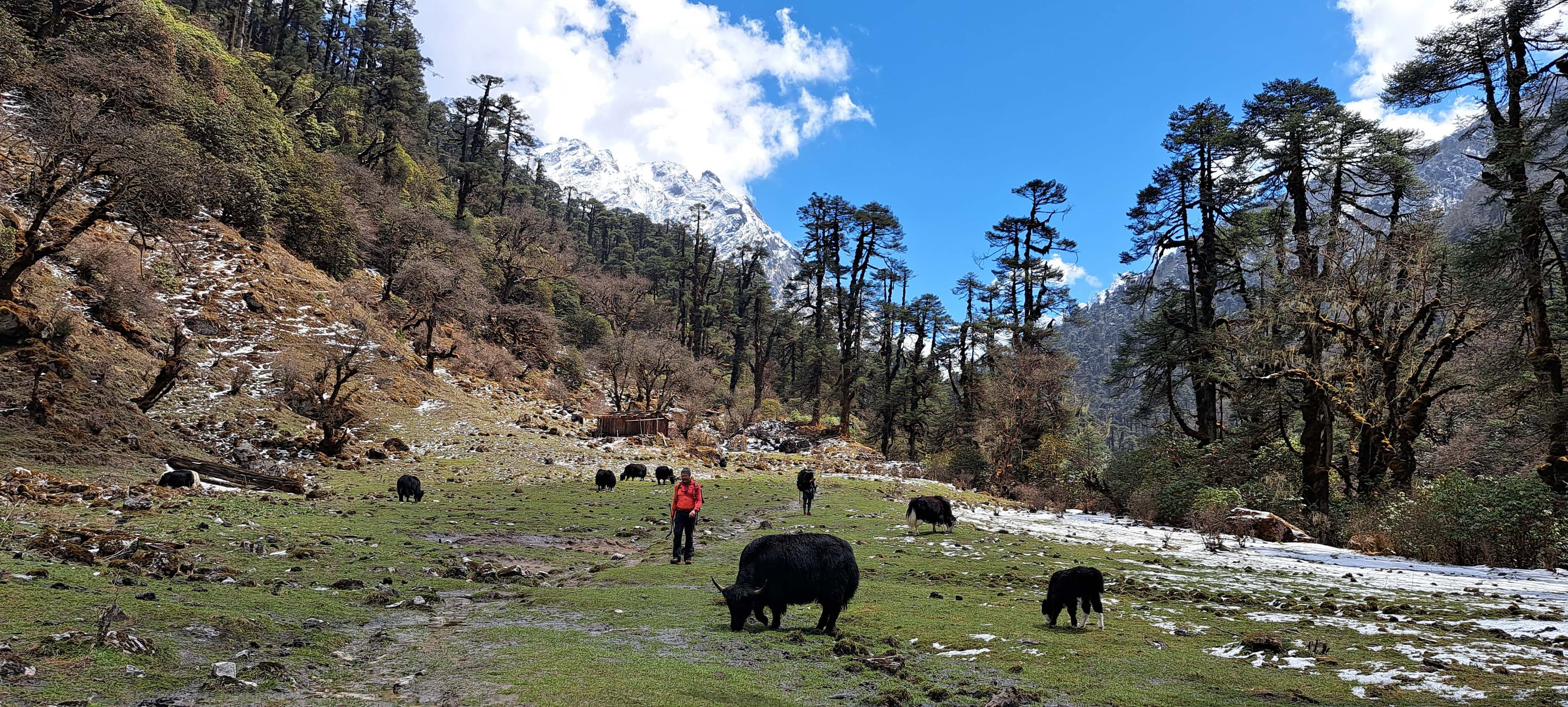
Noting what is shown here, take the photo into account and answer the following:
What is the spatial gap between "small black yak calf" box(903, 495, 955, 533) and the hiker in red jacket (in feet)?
22.0

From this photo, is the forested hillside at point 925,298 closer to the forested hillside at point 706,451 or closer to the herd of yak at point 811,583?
the forested hillside at point 706,451

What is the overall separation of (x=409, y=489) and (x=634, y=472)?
9.96 meters

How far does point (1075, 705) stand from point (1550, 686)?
3631 millimetres

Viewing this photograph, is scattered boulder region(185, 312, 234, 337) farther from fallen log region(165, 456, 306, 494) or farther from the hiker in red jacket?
the hiker in red jacket

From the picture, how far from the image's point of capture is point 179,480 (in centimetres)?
1459

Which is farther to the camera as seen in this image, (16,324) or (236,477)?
(236,477)

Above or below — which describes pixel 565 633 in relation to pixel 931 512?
below

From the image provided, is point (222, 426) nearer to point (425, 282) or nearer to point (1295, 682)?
point (425, 282)

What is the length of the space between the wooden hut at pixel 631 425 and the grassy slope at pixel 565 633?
22296mm

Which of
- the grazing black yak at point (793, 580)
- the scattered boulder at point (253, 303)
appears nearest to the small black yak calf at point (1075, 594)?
the grazing black yak at point (793, 580)

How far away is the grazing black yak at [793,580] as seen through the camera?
802 centimetres

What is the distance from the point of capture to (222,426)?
21.2 metres

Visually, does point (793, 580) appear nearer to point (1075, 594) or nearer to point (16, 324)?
point (1075, 594)

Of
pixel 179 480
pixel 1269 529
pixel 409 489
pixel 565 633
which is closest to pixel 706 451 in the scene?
pixel 409 489
